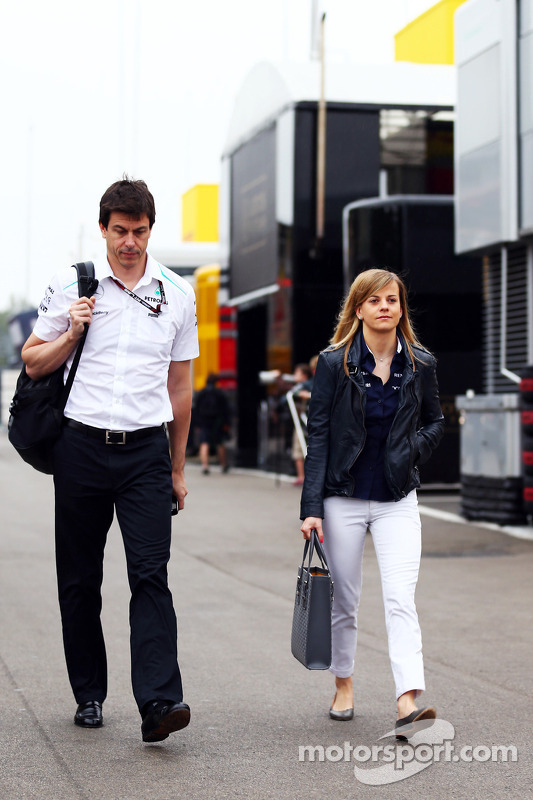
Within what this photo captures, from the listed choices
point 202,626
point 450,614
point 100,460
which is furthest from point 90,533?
point 450,614

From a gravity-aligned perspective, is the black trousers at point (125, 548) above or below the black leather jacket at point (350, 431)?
below

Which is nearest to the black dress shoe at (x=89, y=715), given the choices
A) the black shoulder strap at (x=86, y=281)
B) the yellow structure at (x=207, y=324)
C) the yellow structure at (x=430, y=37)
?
the black shoulder strap at (x=86, y=281)

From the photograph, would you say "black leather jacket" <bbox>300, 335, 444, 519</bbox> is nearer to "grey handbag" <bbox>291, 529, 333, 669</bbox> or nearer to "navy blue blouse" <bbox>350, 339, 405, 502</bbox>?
"navy blue blouse" <bbox>350, 339, 405, 502</bbox>

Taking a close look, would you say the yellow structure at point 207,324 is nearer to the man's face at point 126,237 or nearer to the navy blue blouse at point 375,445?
the navy blue blouse at point 375,445

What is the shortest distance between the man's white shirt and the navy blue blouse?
30.2 inches

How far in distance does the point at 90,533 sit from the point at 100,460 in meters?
0.32

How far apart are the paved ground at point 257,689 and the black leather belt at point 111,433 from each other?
1.11 meters

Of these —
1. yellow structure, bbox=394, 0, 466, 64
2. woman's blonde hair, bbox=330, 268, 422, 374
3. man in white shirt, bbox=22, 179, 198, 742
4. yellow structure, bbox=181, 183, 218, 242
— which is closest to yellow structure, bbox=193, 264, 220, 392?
yellow structure, bbox=394, 0, 466, 64

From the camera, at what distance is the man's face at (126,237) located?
4.73 meters

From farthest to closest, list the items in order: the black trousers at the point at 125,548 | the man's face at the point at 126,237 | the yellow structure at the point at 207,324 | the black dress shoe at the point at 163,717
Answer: the yellow structure at the point at 207,324
the man's face at the point at 126,237
the black trousers at the point at 125,548
the black dress shoe at the point at 163,717

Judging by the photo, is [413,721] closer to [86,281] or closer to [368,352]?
[368,352]

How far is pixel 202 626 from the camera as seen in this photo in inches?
295

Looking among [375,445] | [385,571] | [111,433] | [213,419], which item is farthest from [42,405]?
[213,419]

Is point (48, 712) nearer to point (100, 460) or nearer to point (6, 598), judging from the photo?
point (100, 460)
